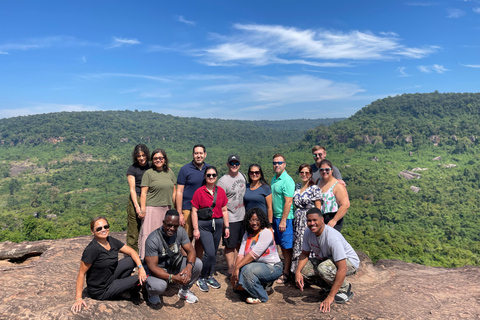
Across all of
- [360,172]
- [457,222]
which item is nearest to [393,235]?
[457,222]

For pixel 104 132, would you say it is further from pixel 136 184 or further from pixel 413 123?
pixel 136 184

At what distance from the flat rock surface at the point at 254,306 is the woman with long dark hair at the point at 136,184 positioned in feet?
3.97

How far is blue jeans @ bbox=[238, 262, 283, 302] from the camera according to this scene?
4047mm

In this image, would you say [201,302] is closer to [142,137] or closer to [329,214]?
[329,214]

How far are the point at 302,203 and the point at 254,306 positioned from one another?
169 cm

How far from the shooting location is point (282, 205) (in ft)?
15.0

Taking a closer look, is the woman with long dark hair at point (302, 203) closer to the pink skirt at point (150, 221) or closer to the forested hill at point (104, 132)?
the pink skirt at point (150, 221)

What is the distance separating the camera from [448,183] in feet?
215

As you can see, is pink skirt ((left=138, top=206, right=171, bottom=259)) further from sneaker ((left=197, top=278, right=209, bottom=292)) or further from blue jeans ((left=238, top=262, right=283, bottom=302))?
blue jeans ((left=238, top=262, right=283, bottom=302))

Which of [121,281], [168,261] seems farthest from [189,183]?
[121,281]

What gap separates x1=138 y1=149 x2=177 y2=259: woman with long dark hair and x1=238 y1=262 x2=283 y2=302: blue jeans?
163 centimetres

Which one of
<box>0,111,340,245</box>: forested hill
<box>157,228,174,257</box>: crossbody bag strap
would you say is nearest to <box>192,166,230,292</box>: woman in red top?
<box>157,228,174,257</box>: crossbody bag strap

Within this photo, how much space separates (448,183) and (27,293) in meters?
80.4

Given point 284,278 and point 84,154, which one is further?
point 84,154
